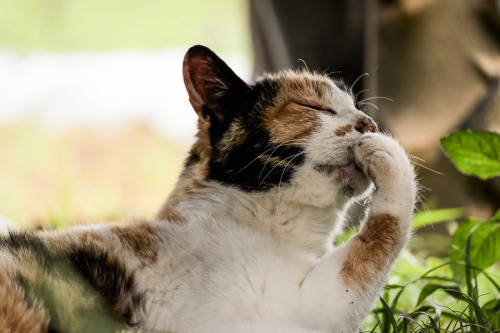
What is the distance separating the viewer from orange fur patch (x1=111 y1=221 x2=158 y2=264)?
1.68 meters

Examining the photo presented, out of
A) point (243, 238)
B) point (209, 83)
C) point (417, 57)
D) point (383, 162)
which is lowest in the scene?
point (417, 57)

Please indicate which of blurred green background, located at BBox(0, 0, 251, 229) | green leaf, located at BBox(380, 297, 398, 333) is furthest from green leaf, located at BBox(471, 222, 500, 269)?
blurred green background, located at BBox(0, 0, 251, 229)

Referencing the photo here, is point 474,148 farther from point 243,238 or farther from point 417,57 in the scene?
point 417,57

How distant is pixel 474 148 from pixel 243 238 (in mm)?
779

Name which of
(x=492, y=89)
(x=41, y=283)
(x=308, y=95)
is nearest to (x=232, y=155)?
(x=308, y=95)

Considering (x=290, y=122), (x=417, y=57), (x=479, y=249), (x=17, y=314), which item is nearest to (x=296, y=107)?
(x=290, y=122)

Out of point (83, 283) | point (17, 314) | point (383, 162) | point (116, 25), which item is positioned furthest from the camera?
point (116, 25)

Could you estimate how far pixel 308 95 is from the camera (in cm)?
198

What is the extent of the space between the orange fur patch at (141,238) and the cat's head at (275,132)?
25 cm

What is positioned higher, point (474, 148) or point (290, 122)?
point (290, 122)

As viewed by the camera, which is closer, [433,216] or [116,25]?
[433,216]

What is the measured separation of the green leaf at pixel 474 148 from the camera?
197 centimetres

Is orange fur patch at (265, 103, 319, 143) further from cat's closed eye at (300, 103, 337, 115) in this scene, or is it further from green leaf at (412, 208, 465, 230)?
green leaf at (412, 208, 465, 230)

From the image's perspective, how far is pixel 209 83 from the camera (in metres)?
1.96
